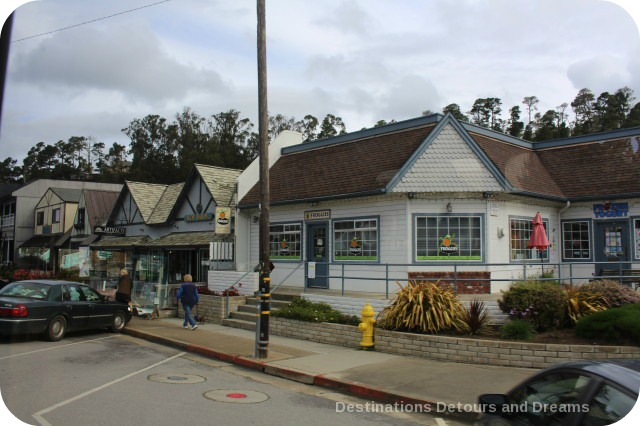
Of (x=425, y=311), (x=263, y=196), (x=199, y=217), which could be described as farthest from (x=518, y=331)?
(x=199, y=217)

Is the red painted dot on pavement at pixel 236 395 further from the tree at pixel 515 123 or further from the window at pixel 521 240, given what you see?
the tree at pixel 515 123

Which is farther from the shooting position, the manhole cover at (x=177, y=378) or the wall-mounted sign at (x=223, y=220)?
the wall-mounted sign at (x=223, y=220)

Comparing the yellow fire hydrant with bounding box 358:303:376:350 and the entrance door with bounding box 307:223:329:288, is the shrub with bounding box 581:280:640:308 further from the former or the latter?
the entrance door with bounding box 307:223:329:288

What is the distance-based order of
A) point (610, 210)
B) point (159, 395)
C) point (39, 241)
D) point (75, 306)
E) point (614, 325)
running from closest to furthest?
point (159, 395) → point (614, 325) → point (75, 306) → point (610, 210) → point (39, 241)

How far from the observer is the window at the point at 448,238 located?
14.9m

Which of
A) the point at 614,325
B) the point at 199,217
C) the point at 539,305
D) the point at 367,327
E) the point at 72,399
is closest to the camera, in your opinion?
→ the point at 72,399

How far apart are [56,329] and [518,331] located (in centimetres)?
1086

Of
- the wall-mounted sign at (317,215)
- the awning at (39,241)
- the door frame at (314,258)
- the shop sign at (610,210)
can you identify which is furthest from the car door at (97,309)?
the awning at (39,241)

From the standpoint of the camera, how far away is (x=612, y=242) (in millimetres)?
16281

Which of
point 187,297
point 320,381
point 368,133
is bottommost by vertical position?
point 320,381

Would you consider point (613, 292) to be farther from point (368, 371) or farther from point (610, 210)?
point (610, 210)

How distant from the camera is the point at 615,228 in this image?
53.5ft

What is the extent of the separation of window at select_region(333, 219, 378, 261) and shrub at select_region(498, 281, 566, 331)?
203 inches

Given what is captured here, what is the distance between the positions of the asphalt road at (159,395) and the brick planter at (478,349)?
2841 millimetres
